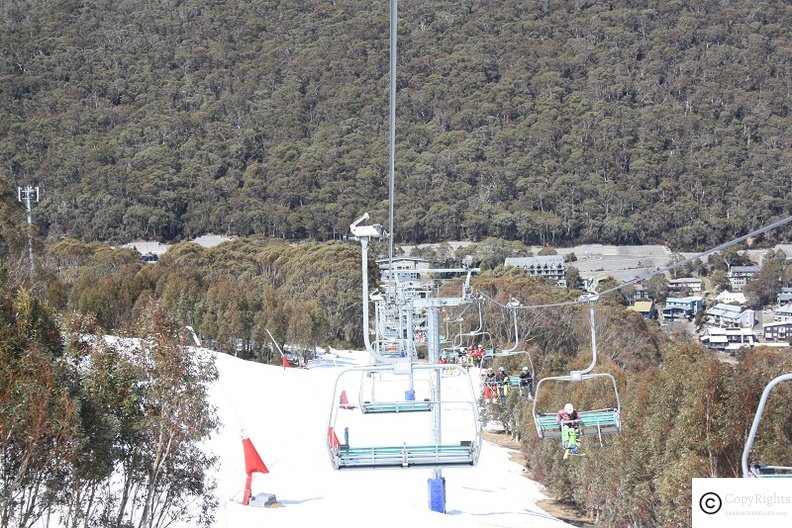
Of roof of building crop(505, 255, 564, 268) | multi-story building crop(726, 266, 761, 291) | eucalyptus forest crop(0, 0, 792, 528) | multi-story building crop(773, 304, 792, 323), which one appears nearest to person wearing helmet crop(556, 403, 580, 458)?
eucalyptus forest crop(0, 0, 792, 528)

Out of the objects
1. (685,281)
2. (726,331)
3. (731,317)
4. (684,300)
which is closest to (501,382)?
(726,331)

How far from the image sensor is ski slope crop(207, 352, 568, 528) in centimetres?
1583

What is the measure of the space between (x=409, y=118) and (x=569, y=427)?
109 meters

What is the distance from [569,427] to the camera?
12.3m

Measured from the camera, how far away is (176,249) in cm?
5500

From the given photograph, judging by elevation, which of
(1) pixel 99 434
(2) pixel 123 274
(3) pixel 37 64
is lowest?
(1) pixel 99 434

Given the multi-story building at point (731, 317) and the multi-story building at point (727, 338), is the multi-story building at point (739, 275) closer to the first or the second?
the multi-story building at point (731, 317)

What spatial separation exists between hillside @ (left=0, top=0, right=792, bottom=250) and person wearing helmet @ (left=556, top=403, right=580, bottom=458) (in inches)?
3175

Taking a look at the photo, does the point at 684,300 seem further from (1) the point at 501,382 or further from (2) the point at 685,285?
(1) the point at 501,382

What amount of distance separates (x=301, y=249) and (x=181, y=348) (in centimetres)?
4404

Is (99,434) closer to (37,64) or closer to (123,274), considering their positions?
(123,274)

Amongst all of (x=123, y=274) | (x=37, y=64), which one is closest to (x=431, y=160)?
(x=37, y=64)

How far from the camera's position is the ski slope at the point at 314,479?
1583 centimetres

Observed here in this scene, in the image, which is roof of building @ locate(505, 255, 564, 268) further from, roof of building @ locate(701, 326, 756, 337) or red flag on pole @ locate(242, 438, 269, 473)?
red flag on pole @ locate(242, 438, 269, 473)
